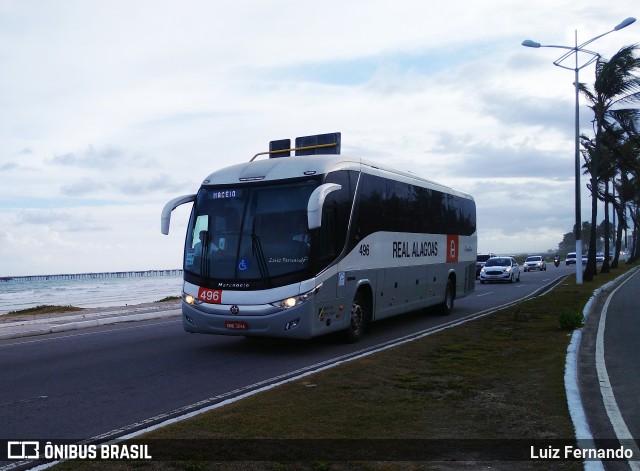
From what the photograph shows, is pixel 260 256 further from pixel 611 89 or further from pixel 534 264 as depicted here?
pixel 534 264

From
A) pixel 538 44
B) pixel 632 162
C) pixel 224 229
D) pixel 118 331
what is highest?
pixel 538 44

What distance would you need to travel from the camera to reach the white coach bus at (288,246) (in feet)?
40.1

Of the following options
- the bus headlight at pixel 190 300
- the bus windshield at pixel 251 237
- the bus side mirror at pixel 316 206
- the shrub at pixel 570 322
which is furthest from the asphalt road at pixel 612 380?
the bus headlight at pixel 190 300

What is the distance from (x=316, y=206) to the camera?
462 inches

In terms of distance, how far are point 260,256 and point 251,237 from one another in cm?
40

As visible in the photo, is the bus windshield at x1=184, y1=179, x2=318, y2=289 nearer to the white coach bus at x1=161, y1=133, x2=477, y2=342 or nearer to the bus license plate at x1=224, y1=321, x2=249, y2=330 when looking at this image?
the white coach bus at x1=161, y1=133, x2=477, y2=342

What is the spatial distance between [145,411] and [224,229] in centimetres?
515

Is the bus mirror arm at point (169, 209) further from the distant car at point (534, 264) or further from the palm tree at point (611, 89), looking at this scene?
the distant car at point (534, 264)

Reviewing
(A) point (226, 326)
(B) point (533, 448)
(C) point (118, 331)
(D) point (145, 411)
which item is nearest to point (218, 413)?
(D) point (145, 411)

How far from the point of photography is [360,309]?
1441cm

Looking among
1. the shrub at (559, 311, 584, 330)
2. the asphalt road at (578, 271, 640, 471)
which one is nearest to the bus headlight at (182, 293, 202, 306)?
the asphalt road at (578, 271, 640, 471)

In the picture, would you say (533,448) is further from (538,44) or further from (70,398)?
(538,44)

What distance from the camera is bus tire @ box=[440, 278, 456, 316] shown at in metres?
20.5

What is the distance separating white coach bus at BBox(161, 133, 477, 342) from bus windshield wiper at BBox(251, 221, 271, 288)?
0.02m
